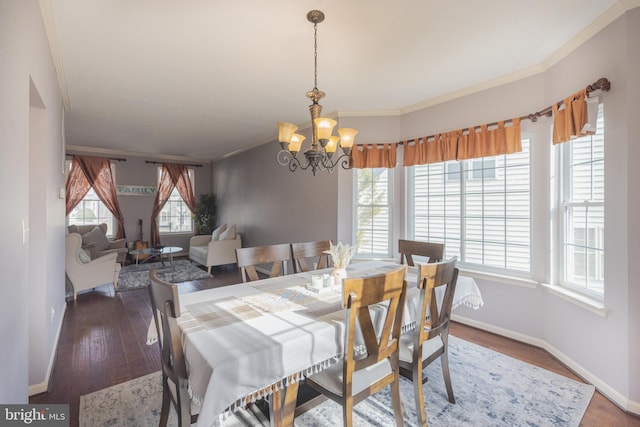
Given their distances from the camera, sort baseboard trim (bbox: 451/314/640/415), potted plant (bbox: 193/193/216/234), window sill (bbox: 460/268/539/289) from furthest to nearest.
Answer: potted plant (bbox: 193/193/216/234), window sill (bbox: 460/268/539/289), baseboard trim (bbox: 451/314/640/415)

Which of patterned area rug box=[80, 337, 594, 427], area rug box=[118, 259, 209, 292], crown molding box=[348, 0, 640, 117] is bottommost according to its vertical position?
patterned area rug box=[80, 337, 594, 427]

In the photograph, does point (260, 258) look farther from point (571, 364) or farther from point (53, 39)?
point (571, 364)

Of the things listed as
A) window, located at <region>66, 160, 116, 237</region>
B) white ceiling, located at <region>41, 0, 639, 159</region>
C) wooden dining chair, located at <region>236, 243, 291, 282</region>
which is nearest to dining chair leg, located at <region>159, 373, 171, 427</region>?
wooden dining chair, located at <region>236, 243, 291, 282</region>

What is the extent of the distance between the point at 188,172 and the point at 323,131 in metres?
6.92

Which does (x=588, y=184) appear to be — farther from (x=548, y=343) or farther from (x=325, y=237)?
(x=325, y=237)

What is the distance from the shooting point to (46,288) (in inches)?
91.4

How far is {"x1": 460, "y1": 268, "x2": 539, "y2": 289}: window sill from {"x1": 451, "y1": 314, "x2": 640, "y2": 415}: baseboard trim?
0.50 m

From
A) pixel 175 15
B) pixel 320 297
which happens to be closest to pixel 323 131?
pixel 320 297

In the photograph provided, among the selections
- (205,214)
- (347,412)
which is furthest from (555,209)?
(205,214)

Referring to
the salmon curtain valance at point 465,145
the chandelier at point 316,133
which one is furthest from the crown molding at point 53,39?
the salmon curtain valance at point 465,145

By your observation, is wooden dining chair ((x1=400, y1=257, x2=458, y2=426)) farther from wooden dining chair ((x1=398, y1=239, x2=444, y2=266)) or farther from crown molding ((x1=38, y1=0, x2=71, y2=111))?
crown molding ((x1=38, y1=0, x2=71, y2=111))

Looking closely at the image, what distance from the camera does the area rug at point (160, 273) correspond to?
16.7 feet

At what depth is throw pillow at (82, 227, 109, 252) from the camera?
582cm

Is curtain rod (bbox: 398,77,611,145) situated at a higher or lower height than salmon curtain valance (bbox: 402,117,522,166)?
higher
